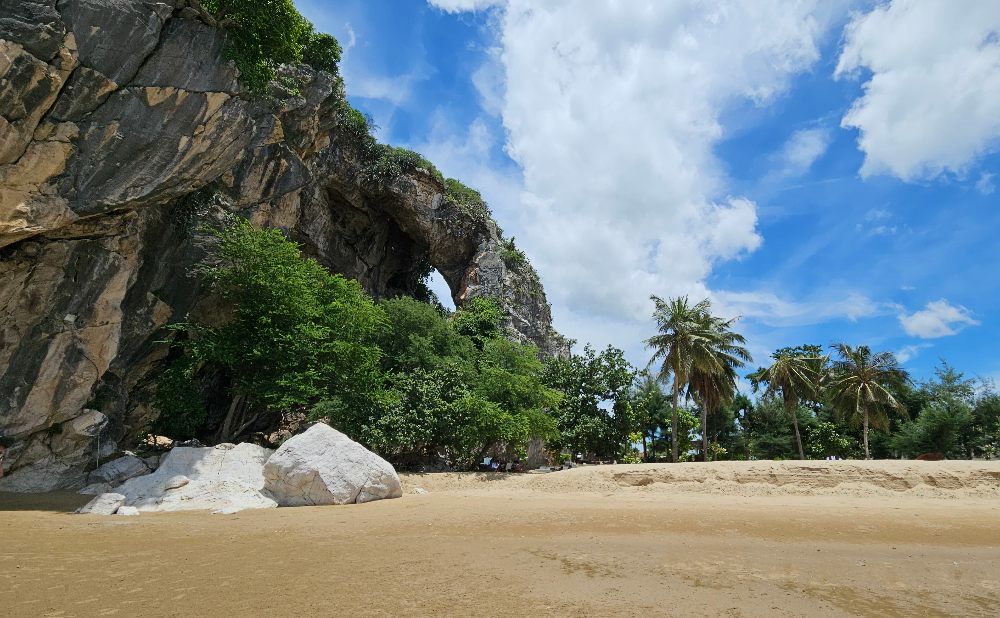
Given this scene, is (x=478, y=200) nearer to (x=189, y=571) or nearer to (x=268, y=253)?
(x=268, y=253)

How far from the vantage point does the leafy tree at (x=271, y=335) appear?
19.0 metres

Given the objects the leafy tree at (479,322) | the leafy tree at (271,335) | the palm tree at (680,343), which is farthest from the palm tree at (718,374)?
the leafy tree at (271,335)

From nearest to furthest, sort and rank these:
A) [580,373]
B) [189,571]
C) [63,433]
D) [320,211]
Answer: [189,571]
[63,433]
[580,373]
[320,211]

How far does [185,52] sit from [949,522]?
22427 millimetres

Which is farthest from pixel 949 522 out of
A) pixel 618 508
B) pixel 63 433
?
pixel 63 433

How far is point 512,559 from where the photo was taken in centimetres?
732

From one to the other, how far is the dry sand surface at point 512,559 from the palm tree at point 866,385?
23.2 metres

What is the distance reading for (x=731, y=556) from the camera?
773 centimetres

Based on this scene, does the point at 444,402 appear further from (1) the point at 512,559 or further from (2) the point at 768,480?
(1) the point at 512,559

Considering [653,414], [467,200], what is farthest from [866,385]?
[467,200]

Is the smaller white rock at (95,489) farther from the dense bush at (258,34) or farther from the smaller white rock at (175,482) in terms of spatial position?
the dense bush at (258,34)

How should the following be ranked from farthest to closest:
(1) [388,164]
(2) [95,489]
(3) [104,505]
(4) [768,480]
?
(1) [388,164] < (4) [768,480] < (2) [95,489] < (3) [104,505]

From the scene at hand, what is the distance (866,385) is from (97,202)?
41.8m

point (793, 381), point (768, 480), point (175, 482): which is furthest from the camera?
point (793, 381)
